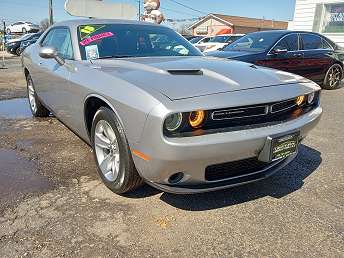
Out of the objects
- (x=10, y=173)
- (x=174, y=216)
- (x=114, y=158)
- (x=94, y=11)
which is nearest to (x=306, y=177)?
(x=174, y=216)

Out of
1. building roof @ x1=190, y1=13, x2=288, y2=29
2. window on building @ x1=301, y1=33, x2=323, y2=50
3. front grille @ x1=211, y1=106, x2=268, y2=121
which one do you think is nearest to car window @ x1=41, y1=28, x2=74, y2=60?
front grille @ x1=211, y1=106, x2=268, y2=121

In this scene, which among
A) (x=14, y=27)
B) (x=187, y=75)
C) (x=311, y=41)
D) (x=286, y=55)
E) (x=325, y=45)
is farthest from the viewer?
(x=14, y=27)

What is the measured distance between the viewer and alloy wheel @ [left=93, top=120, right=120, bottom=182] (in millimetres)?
2979

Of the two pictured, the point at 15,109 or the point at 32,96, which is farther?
the point at 15,109

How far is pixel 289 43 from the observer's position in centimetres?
809

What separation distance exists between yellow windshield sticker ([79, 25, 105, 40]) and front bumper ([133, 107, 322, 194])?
188 cm

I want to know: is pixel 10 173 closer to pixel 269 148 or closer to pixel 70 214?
pixel 70 214

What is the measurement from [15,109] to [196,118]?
500cm

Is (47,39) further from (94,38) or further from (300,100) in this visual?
(300,100)

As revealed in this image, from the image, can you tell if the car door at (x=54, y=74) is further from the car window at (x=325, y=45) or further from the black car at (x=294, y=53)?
the car window at (x=325, y=45)

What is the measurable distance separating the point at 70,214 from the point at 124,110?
0.92 meters

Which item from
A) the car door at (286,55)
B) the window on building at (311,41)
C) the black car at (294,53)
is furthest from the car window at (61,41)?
the window on building at (311,41)

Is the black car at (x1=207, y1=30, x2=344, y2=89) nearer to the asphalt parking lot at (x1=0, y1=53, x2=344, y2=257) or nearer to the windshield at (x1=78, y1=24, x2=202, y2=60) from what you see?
the windshield at (x1=78, y1=24, x2=202, y2=60)

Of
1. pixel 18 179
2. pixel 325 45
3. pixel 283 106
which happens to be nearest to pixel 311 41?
pixel 325 45
